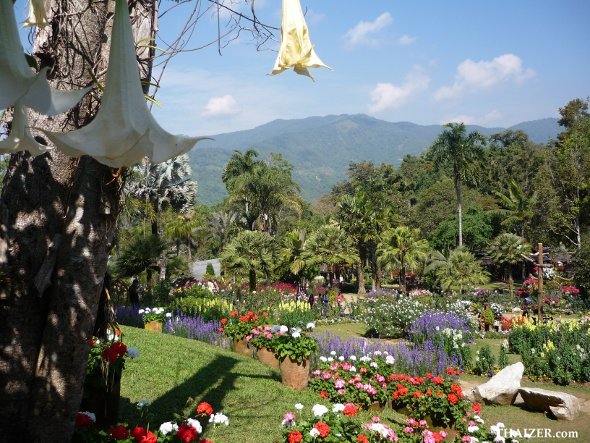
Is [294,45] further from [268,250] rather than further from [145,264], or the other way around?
[268,250]

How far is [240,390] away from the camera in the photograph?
6.41 metres

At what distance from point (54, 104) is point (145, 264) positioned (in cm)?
1474

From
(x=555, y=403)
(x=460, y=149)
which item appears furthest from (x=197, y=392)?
(x=460, y=149)

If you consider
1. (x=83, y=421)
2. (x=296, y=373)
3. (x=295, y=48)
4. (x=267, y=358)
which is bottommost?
(x=267, y=358)

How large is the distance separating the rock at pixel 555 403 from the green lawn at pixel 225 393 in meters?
0.14

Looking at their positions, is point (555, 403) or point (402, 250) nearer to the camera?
point (555, 403)

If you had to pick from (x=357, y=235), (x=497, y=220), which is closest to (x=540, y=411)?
(x=357, y=235)

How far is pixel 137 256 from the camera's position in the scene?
582 inches

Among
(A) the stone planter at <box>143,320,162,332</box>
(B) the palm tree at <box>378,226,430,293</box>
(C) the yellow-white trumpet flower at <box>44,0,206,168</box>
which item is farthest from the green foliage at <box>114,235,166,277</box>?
(C) the yellow-white trumpet flower at <box>44,0,206,168</box>

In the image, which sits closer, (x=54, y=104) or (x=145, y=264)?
(x=54, y=104)

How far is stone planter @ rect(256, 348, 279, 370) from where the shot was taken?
8.30 meters

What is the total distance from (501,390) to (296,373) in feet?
11.4

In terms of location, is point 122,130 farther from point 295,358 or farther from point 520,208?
point 520,208

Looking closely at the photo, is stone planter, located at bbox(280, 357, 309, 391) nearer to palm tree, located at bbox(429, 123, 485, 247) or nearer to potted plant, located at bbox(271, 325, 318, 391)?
potted plant, located at bbox(271, 325, 318, 391)
